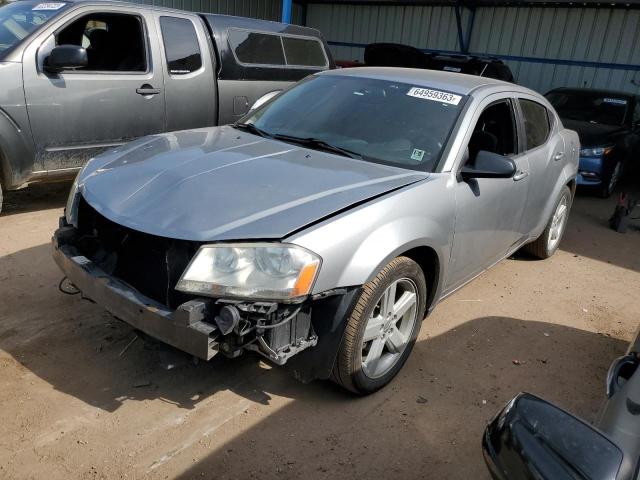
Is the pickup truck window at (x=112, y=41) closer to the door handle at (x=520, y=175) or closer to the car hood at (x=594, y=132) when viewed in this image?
the door handle at (x=520, y=175)

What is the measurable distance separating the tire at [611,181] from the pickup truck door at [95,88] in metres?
6.49

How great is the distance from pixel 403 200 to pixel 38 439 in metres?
2.03

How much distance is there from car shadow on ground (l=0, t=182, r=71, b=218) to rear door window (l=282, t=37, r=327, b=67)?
309 cm

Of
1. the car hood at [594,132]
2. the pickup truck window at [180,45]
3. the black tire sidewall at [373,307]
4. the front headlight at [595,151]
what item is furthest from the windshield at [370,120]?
the car hood at [594,132]

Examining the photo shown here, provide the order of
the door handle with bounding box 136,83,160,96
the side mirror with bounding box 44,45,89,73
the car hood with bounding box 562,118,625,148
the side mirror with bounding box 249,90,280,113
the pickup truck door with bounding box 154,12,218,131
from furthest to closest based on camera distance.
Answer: the car hood with bounding box 562,118,625,148 → the pickup truck door with bounding box 154,12,218,131 → the door handle with bounding box 136,83,160,96 → the side mirror with bounding box 44,45,89,73 → the side mirror with bounding box 249,90,280,113

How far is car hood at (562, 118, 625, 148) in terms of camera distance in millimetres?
8070

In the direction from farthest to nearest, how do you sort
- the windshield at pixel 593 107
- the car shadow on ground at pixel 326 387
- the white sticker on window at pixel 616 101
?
the white sticker on window at pixel 616 101, the windshield at pixel 593 107, the car shadow on ground at pixel 326 387

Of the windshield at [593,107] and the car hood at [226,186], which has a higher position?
the car hood at [226,186]

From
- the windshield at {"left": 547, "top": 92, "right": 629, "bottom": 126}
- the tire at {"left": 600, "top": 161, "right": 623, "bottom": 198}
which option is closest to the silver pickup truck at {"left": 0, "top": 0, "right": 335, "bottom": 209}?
the tire at {"left": 600, "top": 161, "right": 623, "bottom": 198}

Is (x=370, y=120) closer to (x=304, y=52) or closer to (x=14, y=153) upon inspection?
(x=14, y=153)

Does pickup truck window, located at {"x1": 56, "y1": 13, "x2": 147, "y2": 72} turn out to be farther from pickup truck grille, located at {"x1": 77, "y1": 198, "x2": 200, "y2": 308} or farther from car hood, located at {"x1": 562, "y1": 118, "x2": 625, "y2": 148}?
car hood, located at {"x1": 562, "y1": 118, "x2": 625, "y2": 148}

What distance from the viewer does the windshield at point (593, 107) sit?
9.00 meters

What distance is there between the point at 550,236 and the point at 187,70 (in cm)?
401

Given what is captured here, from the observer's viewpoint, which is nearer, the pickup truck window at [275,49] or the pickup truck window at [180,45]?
the pickup truck window at [180,45]
